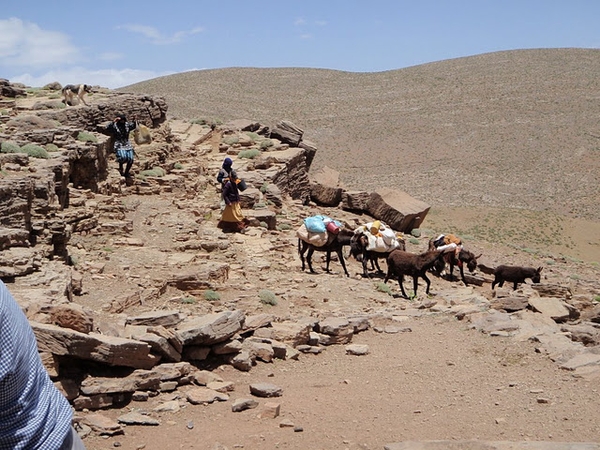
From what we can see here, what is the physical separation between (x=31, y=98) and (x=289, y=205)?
11713 millimetres

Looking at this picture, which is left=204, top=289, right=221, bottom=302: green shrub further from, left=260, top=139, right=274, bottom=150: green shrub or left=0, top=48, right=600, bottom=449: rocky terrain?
left=260, top=139, right=274, bottom=150: green shrub

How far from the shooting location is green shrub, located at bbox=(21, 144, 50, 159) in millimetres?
16484

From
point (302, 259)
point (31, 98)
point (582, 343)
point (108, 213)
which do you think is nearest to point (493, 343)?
point (582, 343)

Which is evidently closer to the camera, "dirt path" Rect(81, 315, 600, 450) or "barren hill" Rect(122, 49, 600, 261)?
"dirt path" Rect(81, 315, 600, 450)

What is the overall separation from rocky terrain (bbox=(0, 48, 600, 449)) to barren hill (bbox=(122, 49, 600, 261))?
12964mm

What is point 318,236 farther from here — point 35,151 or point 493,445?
point 493,445

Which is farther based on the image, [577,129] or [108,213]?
[577,129]

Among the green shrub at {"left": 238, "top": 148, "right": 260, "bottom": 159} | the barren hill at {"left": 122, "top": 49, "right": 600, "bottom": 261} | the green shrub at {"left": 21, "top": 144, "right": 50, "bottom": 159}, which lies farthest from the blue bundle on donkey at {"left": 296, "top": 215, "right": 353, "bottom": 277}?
the barren hill at {"left": 122, "top": 49, "right": 600, "bottom": 261}

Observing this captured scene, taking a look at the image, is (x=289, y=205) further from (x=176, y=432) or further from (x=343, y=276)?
(x=176, y=432)

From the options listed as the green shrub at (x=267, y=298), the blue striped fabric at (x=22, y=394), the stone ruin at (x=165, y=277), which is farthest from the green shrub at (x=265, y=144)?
the blue striped fabric at (x=22, y=394)

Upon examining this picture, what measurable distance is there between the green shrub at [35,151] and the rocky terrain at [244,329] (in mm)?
421

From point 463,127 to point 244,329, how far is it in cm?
6112

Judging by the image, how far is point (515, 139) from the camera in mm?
62656

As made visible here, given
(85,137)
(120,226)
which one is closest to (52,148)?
(85,137)
